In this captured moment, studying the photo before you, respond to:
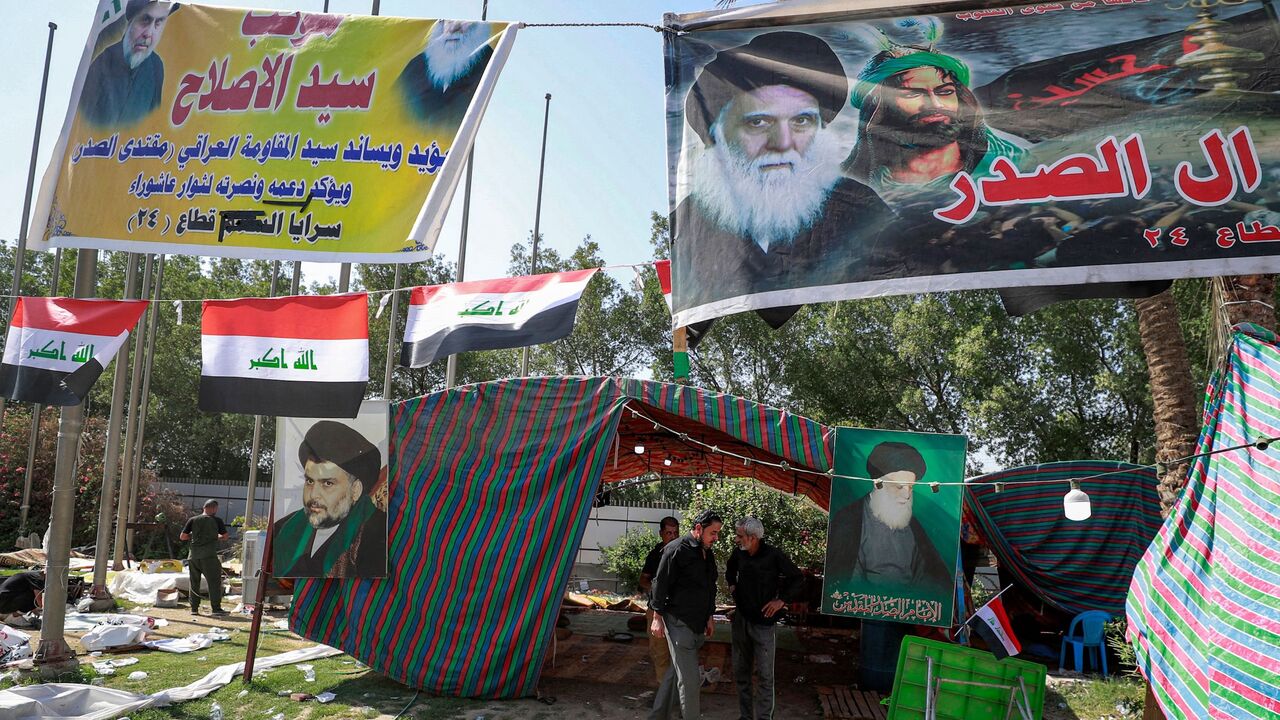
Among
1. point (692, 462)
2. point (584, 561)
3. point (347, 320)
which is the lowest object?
point (584, 561)

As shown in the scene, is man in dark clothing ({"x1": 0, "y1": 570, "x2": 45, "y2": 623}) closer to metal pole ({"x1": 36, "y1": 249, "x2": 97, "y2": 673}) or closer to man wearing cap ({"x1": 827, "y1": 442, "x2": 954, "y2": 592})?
metal pole ({"x1": 36, "y1": 249, "x2": 97, "y2": 673})

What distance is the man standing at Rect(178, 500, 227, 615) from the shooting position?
1137 cm

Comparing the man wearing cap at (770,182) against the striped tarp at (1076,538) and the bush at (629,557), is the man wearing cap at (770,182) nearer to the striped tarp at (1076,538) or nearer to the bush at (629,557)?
the striped tarp at (1076,538)

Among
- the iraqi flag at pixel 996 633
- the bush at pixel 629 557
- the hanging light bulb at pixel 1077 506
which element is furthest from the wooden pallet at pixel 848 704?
the bush at pixel 629 557

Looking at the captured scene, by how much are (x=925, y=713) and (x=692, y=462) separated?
5717 mm

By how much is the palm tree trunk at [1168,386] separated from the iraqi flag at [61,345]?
9.13 meters

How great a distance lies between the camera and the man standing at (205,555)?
1137cm

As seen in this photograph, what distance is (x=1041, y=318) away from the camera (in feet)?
60.8

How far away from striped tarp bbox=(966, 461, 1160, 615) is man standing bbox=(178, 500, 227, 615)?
9.48 metres

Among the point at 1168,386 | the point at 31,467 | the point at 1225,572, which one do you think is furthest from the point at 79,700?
the point at 31,467

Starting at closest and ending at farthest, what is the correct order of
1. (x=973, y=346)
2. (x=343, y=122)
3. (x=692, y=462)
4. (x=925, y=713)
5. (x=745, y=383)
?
(x=925, y=713) → (x=343, y=122) → (x=692, y=462) → (x=973, y=346) → (x=745, y=383)

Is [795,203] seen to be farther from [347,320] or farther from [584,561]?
[584,561]

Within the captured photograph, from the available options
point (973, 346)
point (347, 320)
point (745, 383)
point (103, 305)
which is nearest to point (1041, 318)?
point (973, 346)

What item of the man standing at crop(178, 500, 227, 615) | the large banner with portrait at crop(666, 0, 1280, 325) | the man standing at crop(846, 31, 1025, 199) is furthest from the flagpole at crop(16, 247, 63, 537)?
the man standing at crop(846, 31, 1025, 199)
